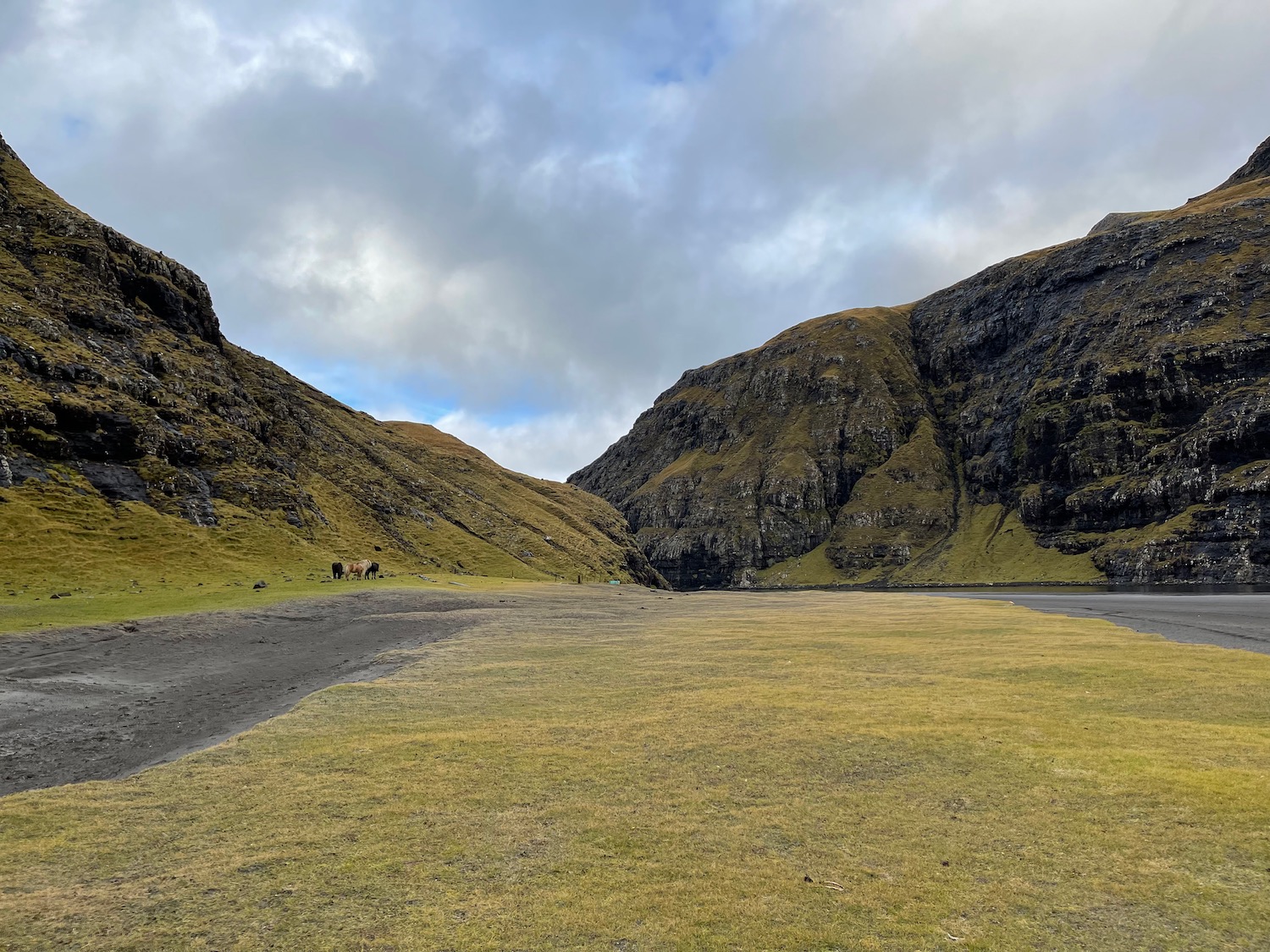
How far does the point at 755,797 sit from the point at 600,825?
106 inches

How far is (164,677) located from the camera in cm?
2317

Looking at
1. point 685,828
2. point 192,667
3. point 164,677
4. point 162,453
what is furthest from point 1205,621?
point 162,453

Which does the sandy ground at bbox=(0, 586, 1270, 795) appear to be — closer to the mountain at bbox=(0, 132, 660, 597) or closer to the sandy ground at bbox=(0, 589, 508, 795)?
the sandy ground at bbox=(0, 589, 508, 795)

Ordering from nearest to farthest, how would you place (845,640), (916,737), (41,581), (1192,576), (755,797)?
(755,797), (916,737), (845,640), (41,581), (1192,576)

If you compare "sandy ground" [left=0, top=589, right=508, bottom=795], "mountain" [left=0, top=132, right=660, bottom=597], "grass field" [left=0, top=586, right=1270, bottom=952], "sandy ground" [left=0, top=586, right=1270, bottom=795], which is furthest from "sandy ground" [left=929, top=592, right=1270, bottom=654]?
"mountain" [left=0, top=132, right=660, bottom=597]

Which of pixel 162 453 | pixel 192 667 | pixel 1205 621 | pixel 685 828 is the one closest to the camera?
pixel 685 828

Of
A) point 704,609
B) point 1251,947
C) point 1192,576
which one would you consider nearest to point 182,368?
point 704,609

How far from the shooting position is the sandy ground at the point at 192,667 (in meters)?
14.9

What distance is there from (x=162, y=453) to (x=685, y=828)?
247 ft

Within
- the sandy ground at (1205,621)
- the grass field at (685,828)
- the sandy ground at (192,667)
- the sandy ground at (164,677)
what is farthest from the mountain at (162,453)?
the sandy ground at (1205,621)

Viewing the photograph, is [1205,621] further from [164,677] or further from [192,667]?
[164,677]

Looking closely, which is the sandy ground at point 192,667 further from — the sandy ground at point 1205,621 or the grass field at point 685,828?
the grass field at point 685,828

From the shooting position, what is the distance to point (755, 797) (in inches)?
418

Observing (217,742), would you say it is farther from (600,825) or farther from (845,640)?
(845,640)
